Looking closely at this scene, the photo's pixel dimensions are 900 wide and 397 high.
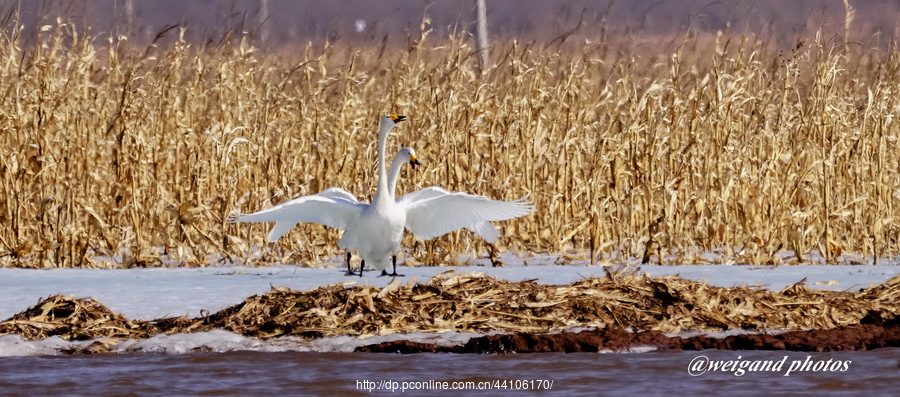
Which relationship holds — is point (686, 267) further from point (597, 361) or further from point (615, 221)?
point (597, 361)

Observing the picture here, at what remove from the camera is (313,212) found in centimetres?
807

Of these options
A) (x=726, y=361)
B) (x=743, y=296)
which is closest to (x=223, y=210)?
(x=743, y=296)

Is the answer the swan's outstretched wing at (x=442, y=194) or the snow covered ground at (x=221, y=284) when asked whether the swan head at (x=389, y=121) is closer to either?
the swan's outstretched wing at (x=442, y=194)

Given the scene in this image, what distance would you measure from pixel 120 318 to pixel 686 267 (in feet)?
13.0

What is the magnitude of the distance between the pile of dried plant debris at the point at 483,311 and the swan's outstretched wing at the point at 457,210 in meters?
1.69

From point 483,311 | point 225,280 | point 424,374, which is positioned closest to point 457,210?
point 225,280

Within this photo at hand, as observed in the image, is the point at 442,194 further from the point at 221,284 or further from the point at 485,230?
the point at 221,284

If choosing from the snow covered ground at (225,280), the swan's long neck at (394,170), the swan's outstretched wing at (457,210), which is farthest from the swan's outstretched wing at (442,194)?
the snow covered ground at (225,280)

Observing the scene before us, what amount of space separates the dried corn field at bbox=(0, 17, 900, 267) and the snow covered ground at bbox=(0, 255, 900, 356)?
2.55 ft

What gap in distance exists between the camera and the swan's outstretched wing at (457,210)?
26.5 feet

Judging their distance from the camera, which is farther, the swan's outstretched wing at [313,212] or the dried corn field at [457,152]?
the dried corn field at [457,152]

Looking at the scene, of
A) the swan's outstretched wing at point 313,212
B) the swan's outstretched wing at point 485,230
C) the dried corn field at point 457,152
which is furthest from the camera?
the dried corn field at point 457,152

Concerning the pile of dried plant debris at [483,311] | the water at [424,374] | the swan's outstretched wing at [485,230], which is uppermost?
the swan's outstretched wing at [485,230]

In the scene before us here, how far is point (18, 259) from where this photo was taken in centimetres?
866
